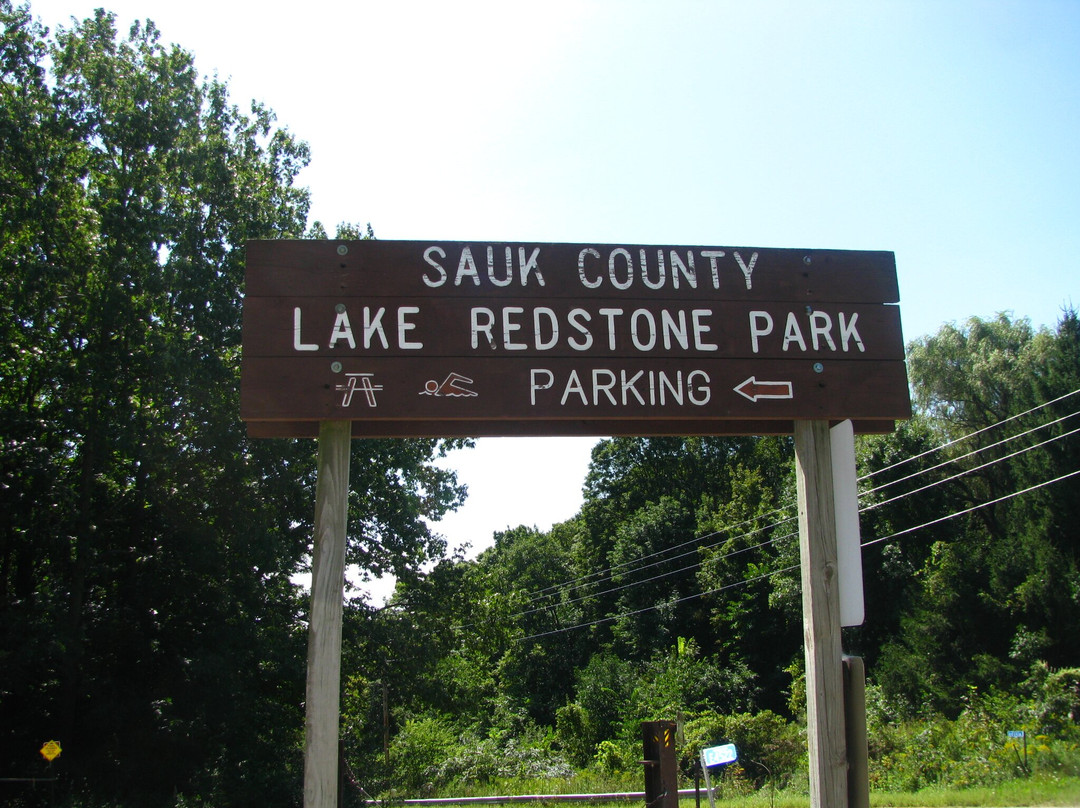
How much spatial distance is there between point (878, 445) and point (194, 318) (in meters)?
29.0

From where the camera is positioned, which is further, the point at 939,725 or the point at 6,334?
the point at 939,725

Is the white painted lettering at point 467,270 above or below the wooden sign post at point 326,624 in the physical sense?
above

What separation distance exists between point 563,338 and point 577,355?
4.1 inches

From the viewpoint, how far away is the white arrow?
170 inches

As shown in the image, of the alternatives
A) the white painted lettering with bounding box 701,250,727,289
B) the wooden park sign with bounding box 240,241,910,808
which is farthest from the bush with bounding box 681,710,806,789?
the white painted lettering with bounding box 701,250,727,289

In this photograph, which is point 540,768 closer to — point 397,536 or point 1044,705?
point 397,536

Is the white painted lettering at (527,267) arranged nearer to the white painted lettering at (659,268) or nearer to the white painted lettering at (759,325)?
the white painted lettering at (659,268)

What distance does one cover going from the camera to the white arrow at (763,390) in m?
4.32

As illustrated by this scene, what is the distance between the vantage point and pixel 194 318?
63.8 feet

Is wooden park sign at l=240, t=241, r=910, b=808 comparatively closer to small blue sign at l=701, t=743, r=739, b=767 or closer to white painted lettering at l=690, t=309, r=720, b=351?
white painted lettering at l=690, t=309, r=720, b=351

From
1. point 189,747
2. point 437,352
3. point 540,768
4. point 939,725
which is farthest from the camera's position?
point 540,768

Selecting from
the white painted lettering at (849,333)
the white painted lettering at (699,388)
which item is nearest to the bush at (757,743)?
the white painted lettering at (849,333)

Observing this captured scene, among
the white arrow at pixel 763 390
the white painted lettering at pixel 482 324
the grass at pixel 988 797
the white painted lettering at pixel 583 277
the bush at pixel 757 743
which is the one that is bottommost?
the bush at pixel 757 743

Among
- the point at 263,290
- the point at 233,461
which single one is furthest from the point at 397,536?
the point at 263,290
